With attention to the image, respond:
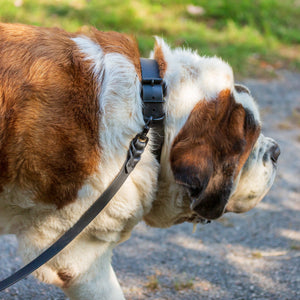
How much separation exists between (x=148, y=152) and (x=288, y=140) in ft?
13.8

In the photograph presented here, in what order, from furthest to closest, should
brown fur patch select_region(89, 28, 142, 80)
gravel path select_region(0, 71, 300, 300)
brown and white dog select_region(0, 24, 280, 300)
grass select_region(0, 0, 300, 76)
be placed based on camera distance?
grass select_region(0, 0, 300, 76) → gravel path select_region(0, 71, 300, 300) → brown fur patch select_region(89, 28, 142, 80) → brown and white dog select_region(0, 24, 280, 300)

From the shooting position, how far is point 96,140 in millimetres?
2221

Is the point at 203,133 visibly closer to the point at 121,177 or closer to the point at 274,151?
the point at 121,177

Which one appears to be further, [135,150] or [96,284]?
[96,284]

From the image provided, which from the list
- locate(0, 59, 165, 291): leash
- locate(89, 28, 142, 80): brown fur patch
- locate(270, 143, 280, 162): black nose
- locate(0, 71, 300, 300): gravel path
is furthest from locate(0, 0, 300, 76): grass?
locate(0, 59, 165, 291): leash

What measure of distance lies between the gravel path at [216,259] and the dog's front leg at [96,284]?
2.63ft

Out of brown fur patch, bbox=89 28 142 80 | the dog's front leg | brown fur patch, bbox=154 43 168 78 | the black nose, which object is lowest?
the dog's front leg

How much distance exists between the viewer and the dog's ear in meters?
2.31

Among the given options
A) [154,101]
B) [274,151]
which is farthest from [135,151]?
[274,151]

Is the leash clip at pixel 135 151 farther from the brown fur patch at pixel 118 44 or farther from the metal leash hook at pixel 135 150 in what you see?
the brown fur patch at pixel 118 44

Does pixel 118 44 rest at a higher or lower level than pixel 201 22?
higher

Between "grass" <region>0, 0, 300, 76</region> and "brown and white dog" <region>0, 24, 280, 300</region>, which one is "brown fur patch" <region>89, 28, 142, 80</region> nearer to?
"brown and white dog" <region>0, 24, 280, 300</region>

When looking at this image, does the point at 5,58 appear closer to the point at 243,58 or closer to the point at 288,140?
the point at 288,140

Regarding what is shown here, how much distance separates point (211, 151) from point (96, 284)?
0.94 m
